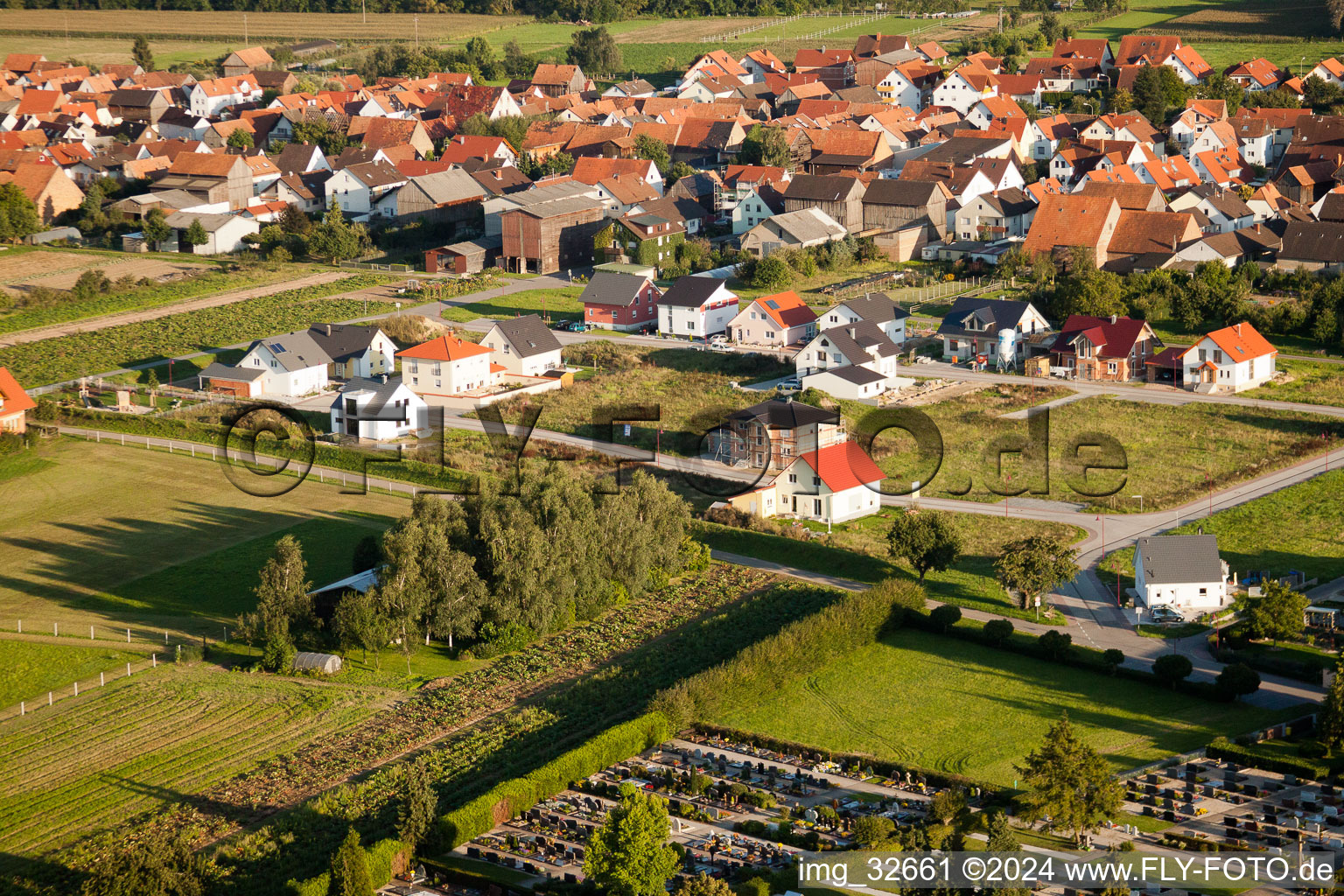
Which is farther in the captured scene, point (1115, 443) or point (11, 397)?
point (11, 397)

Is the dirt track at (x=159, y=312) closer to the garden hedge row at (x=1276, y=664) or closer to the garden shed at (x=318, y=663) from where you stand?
the garden shed at (x=318, y=663)

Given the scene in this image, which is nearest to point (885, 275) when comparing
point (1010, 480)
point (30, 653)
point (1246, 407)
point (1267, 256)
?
point (1267, 256)

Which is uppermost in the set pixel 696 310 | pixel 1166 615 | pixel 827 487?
pixel 696 310

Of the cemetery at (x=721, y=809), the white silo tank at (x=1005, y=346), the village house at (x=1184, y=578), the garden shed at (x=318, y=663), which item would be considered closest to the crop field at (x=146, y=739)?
the garden shed at (x=318, y=663)

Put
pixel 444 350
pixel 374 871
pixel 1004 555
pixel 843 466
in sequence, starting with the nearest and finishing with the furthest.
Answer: pixel 374 871 < pixel 1004 555 < pixel 843 466 < pixel 444 350

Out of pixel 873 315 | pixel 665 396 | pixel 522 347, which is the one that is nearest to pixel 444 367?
pixel 522 347

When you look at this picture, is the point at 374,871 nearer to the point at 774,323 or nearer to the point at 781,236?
the point at 774,323
